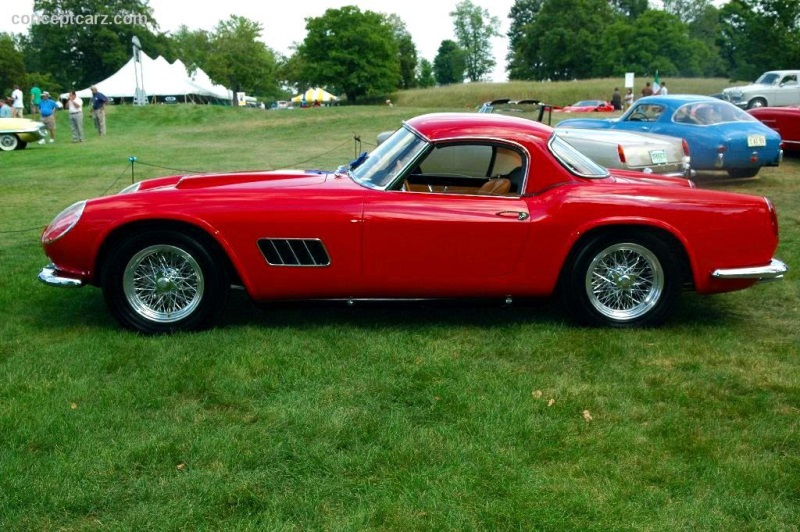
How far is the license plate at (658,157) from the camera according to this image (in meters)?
9.97

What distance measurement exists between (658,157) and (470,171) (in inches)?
182

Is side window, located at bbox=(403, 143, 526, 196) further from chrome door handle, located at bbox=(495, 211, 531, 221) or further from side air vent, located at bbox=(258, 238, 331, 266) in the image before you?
side air vent, located at bbox=(258, 238, 331, 266)

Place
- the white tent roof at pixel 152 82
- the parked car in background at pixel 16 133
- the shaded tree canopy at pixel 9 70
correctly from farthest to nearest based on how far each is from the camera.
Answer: the shaded tree canopy at pixel 9 70, the white tent roof at pixel 152 82, the parked car in background at pixel 16 133

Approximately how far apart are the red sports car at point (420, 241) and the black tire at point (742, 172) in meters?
8.60

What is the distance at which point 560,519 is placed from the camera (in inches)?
118

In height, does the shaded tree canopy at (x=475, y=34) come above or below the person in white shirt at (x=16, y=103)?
above

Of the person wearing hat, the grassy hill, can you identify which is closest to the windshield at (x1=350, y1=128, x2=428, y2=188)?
the person wearing hat

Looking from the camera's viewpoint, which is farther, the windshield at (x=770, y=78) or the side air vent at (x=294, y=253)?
the windshield at (x=770, y=78)

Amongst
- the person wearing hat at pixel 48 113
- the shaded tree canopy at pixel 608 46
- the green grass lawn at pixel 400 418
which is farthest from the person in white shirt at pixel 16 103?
the shaded tree canopy at pixel 608 46

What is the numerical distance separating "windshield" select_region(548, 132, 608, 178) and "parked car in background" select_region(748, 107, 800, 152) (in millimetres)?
10666

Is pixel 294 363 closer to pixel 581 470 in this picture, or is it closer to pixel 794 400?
pixel 581 470

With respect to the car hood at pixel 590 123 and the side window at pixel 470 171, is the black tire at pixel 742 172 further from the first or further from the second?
the side window at pixel 470 171

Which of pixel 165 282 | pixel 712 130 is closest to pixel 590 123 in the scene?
pixel 712 130

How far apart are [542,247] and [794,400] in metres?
1.71
